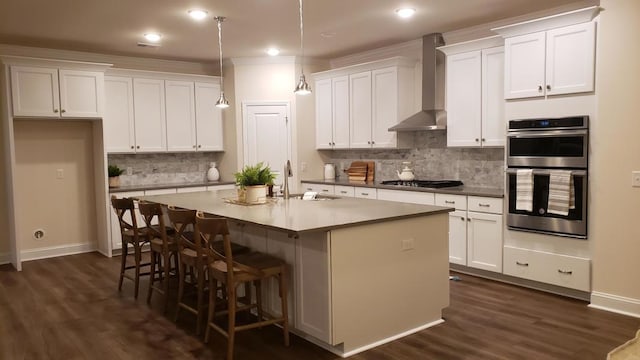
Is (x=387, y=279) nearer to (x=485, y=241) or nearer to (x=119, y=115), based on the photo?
(x=485, y=241)

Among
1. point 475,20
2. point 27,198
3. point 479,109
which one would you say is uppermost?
point 475,20

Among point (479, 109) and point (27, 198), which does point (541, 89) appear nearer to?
point (479, 109)

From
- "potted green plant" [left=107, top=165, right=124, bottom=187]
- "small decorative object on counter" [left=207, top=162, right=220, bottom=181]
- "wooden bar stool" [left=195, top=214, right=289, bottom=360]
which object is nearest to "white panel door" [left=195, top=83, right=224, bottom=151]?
"small decorative object on counter" [left=207, top=162, right=220, bottom=181]

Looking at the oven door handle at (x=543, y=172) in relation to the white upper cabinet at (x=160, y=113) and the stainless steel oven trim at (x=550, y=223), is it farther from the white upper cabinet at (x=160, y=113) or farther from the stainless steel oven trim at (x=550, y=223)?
the white upper cabinet at (x=160, y=113)

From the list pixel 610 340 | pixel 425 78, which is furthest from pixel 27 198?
pixel 610 340

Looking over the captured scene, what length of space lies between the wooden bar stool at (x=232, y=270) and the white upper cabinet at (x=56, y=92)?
3.38 m

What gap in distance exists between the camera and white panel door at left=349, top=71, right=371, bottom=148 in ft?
21.1

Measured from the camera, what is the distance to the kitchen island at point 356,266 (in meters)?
3.16

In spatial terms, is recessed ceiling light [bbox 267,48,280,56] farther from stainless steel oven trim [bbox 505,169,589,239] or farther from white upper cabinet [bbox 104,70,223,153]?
stainless steel oven trim [bbox 505,169,589,239]

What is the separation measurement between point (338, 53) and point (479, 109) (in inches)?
95.5

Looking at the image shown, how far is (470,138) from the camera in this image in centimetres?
525

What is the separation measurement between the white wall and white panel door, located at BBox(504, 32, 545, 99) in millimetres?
507

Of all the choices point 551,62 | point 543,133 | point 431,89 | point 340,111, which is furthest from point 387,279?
point 340,111

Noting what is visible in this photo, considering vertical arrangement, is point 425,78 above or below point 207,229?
above
